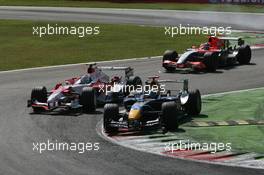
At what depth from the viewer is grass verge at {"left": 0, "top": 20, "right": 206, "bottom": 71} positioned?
122ft

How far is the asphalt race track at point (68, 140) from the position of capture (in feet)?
49.6

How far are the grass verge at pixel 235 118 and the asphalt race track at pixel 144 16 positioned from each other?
2781cm

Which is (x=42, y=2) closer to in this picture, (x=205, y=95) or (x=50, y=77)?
(x=50, y=77)

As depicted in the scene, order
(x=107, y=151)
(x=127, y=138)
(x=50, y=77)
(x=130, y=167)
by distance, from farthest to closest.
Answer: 1. (x=50, y=77)
2. (x=127, y=138)
3. (x=107, y=151)
4. (x=130, y=167)

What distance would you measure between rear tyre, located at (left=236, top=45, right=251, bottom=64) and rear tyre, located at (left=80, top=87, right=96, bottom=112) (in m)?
13.9

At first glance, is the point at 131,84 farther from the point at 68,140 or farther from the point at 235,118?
the point at 68,140

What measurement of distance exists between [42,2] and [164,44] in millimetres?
37411

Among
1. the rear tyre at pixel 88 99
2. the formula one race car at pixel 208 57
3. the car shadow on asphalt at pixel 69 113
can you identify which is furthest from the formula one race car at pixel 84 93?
the formula one race car at pixel 208 57

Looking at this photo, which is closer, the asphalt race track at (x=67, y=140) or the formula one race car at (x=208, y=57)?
the asphalt race track at (x=67, y=140)

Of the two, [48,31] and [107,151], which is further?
[48,31]

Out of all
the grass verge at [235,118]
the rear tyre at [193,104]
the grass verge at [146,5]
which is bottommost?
the grass verge at [146,5]

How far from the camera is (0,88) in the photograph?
1091 inches

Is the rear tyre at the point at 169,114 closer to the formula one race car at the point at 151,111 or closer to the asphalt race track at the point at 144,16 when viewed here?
the formula one race car at the point at 151,111

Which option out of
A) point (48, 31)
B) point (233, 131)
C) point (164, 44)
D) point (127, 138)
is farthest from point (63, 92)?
point (48, 31)
